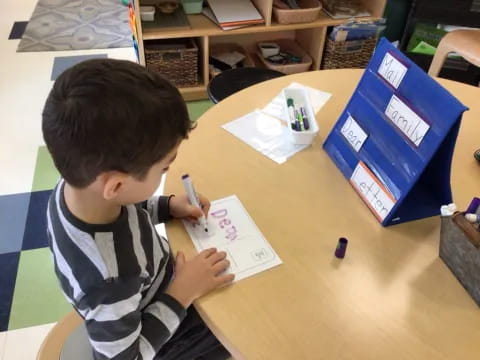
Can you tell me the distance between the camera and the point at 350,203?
863mm

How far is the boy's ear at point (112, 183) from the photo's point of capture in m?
0.58

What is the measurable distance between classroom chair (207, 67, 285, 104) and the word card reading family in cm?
82

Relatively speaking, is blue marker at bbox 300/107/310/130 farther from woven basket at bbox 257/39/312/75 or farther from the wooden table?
woven basket at bbox 257/39/312/75

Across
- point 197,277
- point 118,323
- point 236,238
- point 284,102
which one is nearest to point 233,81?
point 284,102

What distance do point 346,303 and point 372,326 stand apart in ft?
0.17

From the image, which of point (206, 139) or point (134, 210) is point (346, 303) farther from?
point (206, 139)

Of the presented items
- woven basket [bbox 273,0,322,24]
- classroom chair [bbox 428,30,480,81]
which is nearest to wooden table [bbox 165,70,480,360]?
classroom chair [bbox 428,30,480,81]

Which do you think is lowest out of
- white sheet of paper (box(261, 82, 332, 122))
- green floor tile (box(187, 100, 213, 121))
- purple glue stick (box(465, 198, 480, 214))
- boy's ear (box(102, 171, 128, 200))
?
green floor tile (box(187, 100, 213, 121))

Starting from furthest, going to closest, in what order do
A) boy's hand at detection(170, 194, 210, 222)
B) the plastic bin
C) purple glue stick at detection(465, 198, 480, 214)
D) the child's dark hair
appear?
the plastic bin → boy's hand at detection(170, 194, 210, 222) → purple glue stick at detection(465, 198, 480, 214) → the child's dark hair

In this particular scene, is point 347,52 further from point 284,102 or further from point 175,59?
point 284,102

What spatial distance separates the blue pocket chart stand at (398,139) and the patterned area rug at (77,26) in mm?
2299

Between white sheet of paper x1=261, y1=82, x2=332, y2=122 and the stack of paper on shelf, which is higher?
white sheet of paper x1=261, y1=82, x2=332, y2=122

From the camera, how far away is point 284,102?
43.4 inches

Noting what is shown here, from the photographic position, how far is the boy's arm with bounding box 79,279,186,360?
596 millimetres
